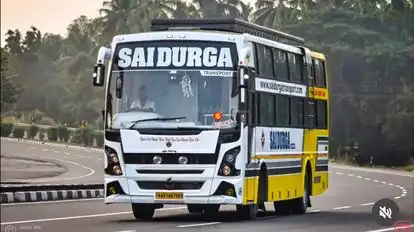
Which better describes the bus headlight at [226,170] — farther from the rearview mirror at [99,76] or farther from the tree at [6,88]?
the tree at [6,88]

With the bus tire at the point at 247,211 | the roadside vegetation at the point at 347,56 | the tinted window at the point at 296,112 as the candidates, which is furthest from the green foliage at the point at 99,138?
the bus tire at the point at 247,211

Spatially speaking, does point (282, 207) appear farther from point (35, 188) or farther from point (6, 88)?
point (35, 188)

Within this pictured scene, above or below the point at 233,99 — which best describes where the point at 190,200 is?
below

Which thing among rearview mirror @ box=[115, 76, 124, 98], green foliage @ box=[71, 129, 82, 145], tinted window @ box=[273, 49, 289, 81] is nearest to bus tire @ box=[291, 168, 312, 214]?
tinted window @ box=[273, 49, 289, 81]

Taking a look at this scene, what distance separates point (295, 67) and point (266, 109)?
2801 mm

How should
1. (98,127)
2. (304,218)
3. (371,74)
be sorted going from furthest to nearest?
(371,74)
(98,127)
(304,218)

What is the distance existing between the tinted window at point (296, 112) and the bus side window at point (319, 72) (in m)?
1.88

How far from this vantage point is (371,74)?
211ft

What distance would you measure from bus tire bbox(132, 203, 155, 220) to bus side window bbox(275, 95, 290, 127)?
3175mm

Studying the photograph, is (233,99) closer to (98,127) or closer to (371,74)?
(98,127)

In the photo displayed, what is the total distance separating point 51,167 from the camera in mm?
55750

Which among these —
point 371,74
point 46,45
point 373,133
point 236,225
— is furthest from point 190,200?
point 371,74

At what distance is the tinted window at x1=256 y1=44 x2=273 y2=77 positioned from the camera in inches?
850

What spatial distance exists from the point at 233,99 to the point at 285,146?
136 inches
